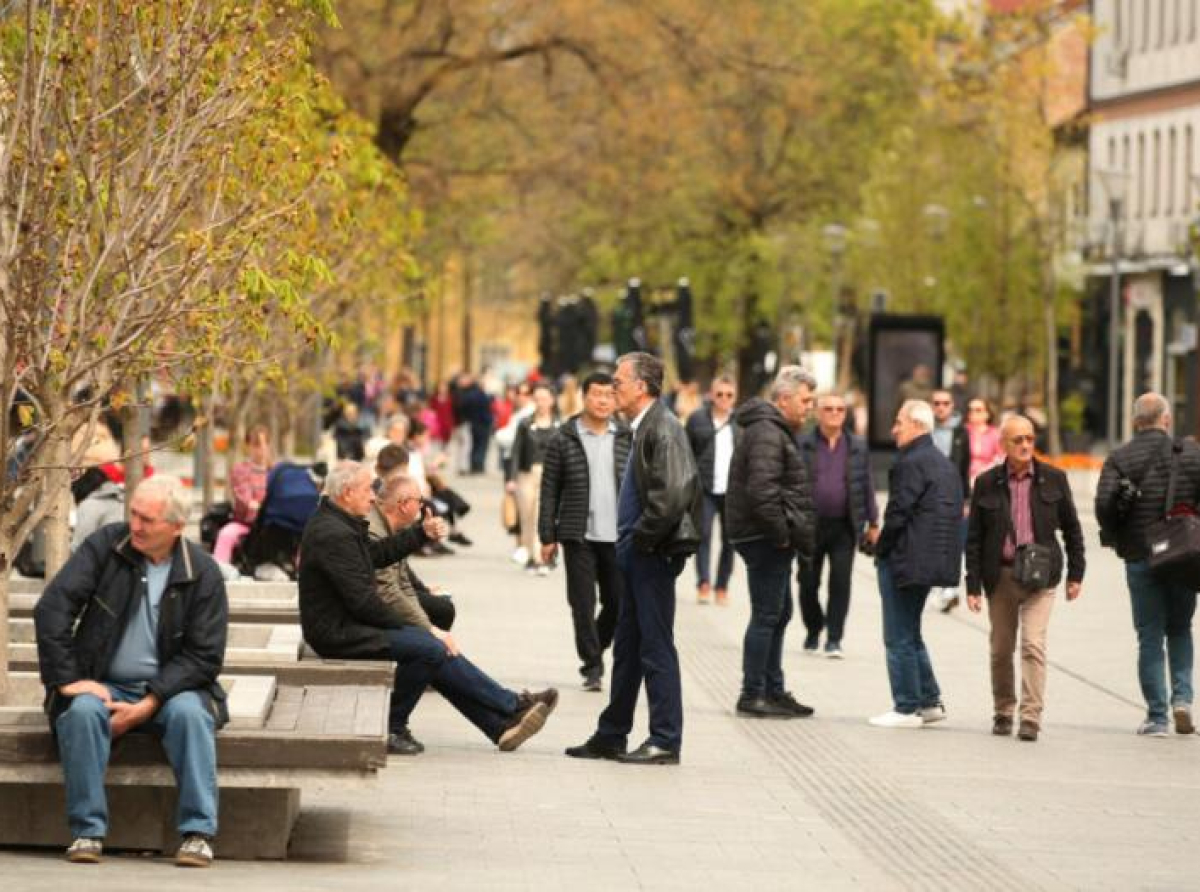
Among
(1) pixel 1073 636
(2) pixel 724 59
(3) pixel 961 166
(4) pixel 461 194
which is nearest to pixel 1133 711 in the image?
(1) pixel 1073 636

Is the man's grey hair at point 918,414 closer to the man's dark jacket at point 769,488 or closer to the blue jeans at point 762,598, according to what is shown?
the man's dark jacket at point 769,488

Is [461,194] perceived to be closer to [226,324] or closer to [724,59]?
[724,59]

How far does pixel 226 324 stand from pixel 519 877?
21.8 ft

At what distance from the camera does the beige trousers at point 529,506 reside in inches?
1173

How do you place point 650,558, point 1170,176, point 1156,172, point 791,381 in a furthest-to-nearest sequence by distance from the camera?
point 1156,172
point 1170,176
point 791,381
point 650,558

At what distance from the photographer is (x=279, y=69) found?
50.8ft

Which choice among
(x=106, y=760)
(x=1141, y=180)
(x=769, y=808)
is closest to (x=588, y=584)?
(x=769, y=808)

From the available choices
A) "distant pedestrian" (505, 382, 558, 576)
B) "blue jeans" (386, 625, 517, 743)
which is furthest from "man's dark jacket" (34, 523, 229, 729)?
"distant pedestrian" (505, 382, 558, 576)

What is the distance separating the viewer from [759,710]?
17.2m

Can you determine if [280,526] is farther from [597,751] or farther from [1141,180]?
[1141,180]

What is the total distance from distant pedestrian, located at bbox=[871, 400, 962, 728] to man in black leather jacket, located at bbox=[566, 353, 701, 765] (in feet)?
7.34

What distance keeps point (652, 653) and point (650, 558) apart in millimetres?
433

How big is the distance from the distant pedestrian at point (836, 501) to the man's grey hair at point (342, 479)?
6.17m

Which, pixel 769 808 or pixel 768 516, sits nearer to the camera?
pixel 769 808
